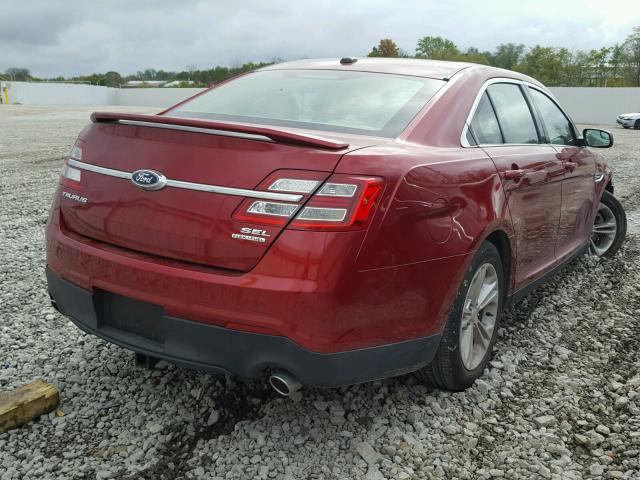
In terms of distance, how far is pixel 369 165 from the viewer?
220 cm

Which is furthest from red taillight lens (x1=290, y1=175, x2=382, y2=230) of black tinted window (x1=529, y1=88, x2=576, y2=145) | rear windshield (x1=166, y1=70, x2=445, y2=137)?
black tinted window (x1=529, y1=88, x2=576, y2=145)

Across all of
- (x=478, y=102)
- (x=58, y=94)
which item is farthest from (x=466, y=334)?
(x=58, y=94)

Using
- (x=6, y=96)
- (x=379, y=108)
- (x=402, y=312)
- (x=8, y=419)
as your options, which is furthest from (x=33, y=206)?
(x=6, y=96)

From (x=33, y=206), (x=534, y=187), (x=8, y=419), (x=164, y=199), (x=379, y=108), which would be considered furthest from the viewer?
(x=33, y=206)

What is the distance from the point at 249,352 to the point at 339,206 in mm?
602

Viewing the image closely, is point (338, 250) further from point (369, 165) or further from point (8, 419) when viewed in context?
point (8, 419)

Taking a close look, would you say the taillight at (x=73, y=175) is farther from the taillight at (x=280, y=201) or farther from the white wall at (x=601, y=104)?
the white wall at (x=601, y=104)

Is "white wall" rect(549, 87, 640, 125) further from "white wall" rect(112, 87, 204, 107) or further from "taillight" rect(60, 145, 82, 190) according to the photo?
"taillight" rect(60, 145, 82, 190)

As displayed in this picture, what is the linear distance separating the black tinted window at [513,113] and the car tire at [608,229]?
6.35 ft

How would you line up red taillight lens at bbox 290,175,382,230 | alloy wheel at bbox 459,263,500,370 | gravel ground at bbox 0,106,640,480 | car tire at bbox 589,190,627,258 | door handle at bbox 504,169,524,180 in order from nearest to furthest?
red taillight lens at bbox 290,175,382,230 → gravel ground at bbox 0,106,640,480 → alloy wheel at bbox 459,263,500,370 → door handle at bbox 504,169,524,180 → car tire at bbox 589,190,627,258

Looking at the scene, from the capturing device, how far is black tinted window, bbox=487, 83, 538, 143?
337 centimetres

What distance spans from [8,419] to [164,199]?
3.82 feet

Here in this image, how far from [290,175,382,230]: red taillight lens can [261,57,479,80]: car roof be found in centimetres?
122

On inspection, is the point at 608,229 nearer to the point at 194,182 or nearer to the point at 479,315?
the point at 479,315
